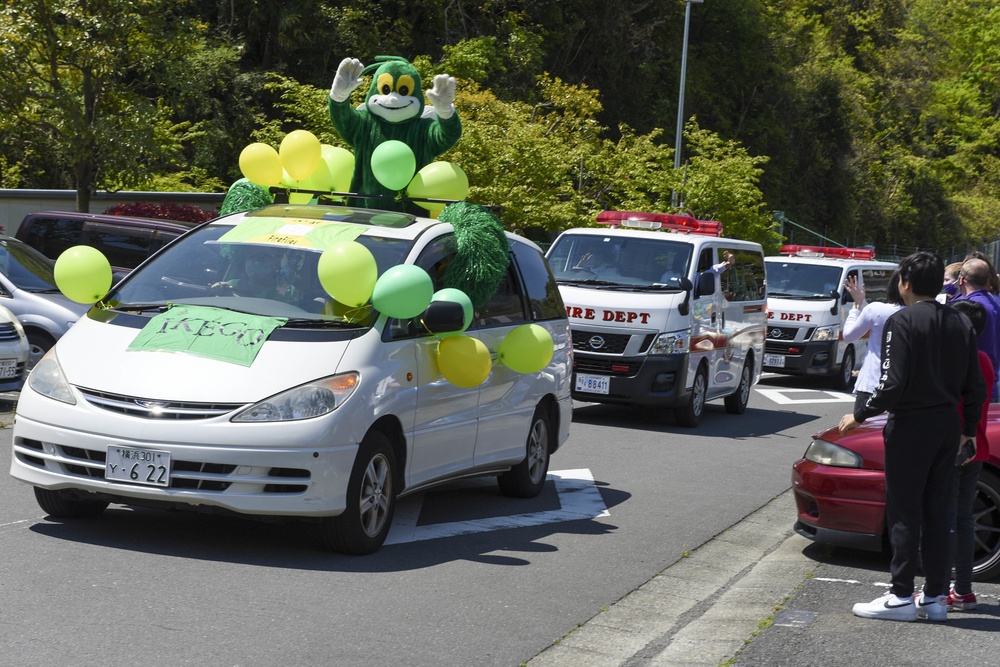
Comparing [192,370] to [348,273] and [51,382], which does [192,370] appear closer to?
[51,382]

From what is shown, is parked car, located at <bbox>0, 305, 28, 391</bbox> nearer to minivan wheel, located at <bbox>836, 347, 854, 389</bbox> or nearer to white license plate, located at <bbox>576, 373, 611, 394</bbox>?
white license plate, located at <bbox>576, 373, 611, 394</bbox>

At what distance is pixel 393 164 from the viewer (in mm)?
9180

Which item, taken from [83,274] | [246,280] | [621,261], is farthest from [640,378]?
[83,274]

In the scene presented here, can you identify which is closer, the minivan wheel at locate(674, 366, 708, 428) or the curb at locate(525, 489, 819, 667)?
the curb at locate(525, 489, 819, 667)

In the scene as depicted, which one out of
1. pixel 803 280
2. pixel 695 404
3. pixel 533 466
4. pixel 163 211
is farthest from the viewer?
pixel 163 211

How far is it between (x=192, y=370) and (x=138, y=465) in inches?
21.6

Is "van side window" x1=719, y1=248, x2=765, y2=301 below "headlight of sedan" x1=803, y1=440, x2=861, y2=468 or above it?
above

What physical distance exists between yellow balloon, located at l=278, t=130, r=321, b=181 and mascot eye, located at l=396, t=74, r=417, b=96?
3.82 ft

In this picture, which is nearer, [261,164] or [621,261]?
[261,164]

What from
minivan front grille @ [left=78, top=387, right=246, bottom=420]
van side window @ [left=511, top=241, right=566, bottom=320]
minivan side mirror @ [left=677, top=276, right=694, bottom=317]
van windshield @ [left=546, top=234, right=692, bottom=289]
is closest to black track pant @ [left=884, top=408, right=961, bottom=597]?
minivan front grille @ [left=78, top=387, right=246, bottom=420]

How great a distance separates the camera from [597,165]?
29625mm

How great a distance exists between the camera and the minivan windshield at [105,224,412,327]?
7469 millimetres

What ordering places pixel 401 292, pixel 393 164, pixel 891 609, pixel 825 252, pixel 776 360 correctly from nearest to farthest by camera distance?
pixel 891 609, pixel 401 292, pixel 393 164, pixel 776 360, pixel 825 252

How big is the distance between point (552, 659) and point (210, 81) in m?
30.2
